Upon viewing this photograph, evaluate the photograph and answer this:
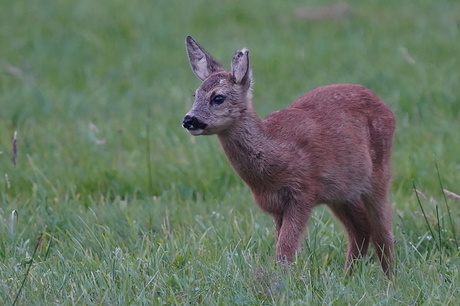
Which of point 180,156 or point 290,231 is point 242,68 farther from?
point 180,156

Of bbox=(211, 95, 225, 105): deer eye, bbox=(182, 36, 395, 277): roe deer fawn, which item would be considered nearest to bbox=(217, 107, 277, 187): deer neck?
bbox=(182, 36, 395, 277): roe deer fawn

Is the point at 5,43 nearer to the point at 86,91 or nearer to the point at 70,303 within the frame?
the point at 86,91

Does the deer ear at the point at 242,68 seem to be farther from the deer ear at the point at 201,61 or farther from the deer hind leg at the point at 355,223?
the deer hind leg at the point at 355,223

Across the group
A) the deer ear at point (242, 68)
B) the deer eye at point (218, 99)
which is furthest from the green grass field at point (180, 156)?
the deer ear at point (242, 68)

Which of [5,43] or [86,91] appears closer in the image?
[86,91]

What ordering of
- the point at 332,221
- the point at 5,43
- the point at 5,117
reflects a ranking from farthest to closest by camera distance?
the point at 5,43 → the point at 5,117 → the point at 332,221

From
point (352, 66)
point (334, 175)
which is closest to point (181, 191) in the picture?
point (334, 175)

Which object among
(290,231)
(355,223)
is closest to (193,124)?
(290,231)

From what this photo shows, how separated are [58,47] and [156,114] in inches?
143

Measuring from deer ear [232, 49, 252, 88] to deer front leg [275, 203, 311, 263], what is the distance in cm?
82

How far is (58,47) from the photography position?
1172 cm

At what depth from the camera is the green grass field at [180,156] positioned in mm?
4031

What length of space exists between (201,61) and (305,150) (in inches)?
37.3

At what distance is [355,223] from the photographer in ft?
16.9
